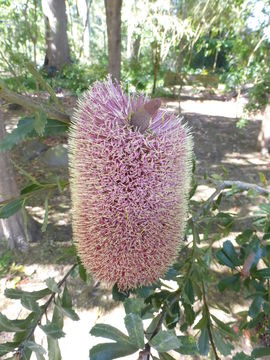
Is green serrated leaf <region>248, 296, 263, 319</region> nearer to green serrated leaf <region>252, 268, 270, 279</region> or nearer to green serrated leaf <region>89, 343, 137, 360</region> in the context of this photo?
green serrated leaf <region>252, 268, 270, 279</region>

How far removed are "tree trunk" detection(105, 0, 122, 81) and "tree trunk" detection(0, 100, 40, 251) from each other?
1.56 meters

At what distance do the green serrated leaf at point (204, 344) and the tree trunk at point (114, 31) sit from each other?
283cm

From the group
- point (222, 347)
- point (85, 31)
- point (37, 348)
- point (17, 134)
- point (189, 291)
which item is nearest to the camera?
point (37, 348)

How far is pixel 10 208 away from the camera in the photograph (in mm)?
963

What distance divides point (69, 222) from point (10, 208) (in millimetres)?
2362

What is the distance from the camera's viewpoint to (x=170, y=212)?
2.56 feet

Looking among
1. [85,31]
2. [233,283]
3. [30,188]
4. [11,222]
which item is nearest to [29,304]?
[30,188]

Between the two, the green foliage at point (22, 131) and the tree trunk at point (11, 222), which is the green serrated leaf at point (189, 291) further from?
the tree trunk at point (11, 222)

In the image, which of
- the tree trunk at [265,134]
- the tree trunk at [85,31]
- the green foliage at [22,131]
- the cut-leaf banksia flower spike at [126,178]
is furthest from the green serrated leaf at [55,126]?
the tree trunk at [85,31]

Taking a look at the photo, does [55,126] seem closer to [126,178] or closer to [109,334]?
[126,178]

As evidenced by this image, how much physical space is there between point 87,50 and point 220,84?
709 centimetres

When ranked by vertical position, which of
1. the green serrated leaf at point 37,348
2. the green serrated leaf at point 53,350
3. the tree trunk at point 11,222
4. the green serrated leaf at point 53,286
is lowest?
the tree trunk at point 11,222

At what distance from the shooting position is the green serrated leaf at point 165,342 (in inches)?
23.2

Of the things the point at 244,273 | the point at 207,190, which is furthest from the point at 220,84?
the point at 244,273
